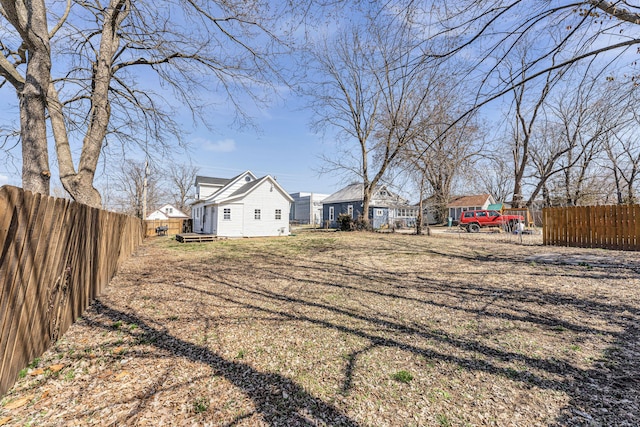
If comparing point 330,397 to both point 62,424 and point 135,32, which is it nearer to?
point 62,424

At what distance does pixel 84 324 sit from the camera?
379cm

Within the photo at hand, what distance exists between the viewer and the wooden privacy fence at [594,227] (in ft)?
31.8

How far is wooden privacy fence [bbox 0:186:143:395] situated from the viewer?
213 centimetres

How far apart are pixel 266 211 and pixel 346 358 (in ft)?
60.9

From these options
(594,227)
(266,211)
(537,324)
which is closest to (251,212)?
(266,211)

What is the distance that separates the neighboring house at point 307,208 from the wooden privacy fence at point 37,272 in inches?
1758

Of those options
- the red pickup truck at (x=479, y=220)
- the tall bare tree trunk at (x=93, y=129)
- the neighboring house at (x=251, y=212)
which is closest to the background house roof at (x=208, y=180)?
the neighboring house at (x=251, y=212)

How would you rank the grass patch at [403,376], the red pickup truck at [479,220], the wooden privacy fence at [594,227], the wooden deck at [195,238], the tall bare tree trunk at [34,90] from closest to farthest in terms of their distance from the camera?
the grass patch at [403,376] < the tall bare tree trunk at [34,90] < the wooden privacy fence at [594,227] < the wooden deck at [195,238] < the red pickup truck at [479,220]

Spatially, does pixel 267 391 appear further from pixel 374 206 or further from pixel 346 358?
pixel 374 206

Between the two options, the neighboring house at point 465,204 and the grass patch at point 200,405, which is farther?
the neighboring house at point 465,204

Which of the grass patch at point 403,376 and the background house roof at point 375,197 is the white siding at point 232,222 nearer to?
the background house roof at point 375,197

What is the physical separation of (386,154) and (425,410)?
19.0 metres

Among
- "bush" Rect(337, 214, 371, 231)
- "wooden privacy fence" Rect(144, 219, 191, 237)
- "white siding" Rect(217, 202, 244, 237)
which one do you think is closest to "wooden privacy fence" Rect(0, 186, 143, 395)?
"white siding" Rect(217, 202, 244, 237)

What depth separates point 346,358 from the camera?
2883mm
